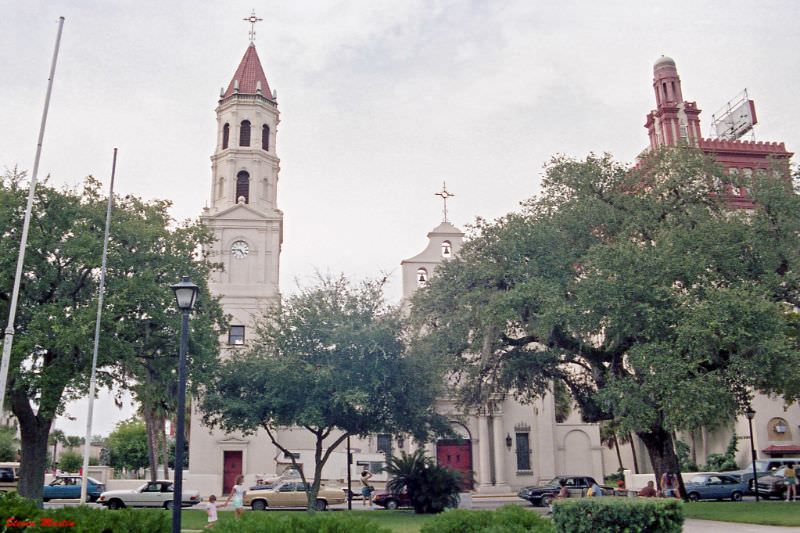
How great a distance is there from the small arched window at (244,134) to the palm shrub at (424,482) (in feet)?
83.5

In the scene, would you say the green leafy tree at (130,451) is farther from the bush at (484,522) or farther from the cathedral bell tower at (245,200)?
the bush at (484,522)

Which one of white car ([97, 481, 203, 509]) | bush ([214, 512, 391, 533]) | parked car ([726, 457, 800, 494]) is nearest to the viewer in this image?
bush ([214, 512, 391, 533])

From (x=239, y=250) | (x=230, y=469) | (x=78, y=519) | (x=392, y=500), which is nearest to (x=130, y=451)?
(x=230, y=469)

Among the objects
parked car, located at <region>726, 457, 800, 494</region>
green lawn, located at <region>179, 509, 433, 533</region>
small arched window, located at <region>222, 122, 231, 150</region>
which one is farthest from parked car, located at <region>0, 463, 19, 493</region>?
parked car, located at <region>726, 457, 800, 494</region>

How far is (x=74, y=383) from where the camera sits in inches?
1011

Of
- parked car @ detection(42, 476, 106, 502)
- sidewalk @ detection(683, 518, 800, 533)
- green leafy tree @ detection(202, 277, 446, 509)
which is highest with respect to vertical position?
green leafy tree @ detection(202, 277, 446, 509)

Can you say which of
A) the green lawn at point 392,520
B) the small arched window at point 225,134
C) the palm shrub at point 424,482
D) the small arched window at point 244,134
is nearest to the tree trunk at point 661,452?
the palm shrub at point 424,482

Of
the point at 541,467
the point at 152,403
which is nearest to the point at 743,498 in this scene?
the point at 541,467

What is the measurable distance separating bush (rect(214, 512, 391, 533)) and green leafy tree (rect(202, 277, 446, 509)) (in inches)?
635

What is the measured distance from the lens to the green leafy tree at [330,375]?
27.5m

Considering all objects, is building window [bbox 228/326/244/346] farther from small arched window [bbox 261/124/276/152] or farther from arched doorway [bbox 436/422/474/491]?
arched doorway [bbox 436/422/474/491]

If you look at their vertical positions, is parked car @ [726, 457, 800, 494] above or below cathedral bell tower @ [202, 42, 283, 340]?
below

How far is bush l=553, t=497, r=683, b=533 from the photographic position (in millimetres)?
11391

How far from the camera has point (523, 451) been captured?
4697cm
